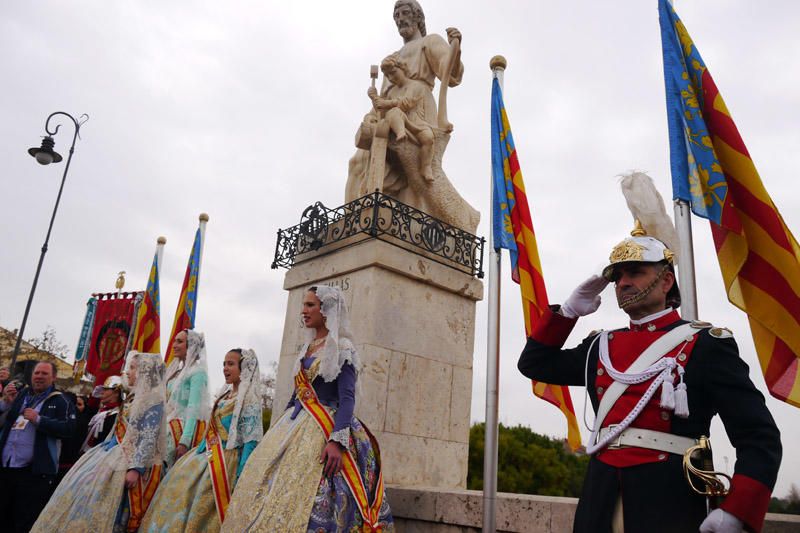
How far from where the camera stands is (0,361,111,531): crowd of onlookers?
223 inches

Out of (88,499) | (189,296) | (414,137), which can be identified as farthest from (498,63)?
(189,296)

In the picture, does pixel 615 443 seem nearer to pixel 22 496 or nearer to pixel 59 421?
pixel 59 421

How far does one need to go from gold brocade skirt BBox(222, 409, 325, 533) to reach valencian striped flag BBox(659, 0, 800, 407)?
289 cm

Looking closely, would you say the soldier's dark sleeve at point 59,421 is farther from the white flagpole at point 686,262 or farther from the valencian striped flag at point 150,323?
the valencian striped flag at point 150,323

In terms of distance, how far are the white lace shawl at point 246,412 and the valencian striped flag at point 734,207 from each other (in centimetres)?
379

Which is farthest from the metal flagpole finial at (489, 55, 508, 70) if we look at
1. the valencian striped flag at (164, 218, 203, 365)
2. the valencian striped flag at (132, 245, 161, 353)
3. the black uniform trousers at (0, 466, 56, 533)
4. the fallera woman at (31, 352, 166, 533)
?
the valencian striped flag at (132, 245, 161, 353)

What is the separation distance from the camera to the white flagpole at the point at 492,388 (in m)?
4.22

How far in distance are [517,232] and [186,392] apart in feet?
11.9

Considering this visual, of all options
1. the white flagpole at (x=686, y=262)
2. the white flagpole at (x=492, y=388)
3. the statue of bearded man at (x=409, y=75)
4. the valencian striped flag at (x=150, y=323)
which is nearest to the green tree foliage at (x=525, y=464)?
the valencian striped flag at (x=150, y=323)

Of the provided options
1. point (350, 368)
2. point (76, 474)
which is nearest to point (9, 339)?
point (76, 474)

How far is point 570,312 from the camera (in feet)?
8.77

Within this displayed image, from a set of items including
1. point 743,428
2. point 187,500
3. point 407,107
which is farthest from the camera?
point 407,107

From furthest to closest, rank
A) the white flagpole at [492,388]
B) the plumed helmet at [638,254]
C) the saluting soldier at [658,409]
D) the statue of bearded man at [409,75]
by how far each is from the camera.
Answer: the statue of bearded man at [409,75]
the white flagpole at [492,388]
the plumed helmet at [638,254]
the saluting soldier at [658,409]

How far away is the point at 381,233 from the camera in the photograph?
6539 millimetres
